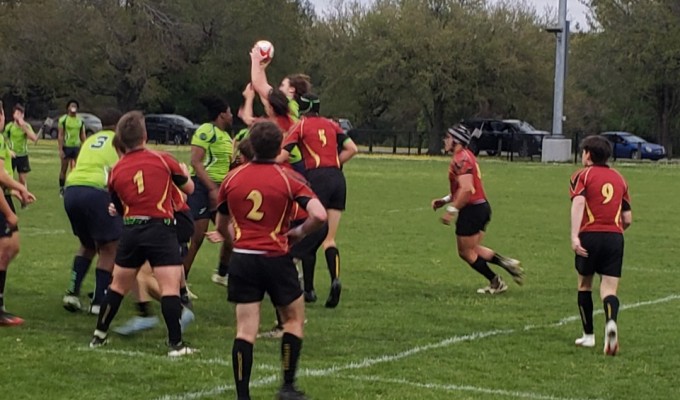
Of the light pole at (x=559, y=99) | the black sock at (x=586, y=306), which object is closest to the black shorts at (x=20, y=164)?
the black sock at (x=586, y=306)

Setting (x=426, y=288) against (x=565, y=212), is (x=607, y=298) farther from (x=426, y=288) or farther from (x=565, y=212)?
(x=565, y=212)

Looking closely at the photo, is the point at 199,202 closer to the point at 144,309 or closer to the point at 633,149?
the point at 144,309

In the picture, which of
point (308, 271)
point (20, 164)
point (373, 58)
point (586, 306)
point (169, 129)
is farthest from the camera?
point (169, 129)

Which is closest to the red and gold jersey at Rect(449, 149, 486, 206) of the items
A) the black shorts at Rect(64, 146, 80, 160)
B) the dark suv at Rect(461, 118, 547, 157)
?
the black shorts at Rect(64, 146, 80, 160)

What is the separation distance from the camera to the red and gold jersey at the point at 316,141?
33.9ft

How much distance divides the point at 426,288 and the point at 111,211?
4695mm

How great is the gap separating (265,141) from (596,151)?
3.25 metres

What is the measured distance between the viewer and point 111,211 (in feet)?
28.4

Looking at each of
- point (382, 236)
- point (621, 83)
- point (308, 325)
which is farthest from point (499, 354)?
point (621, 83)

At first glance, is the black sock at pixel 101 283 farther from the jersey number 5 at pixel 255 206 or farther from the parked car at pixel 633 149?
the parked car at pixel 633 149

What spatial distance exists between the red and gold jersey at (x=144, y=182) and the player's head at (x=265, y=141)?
5.15 feet

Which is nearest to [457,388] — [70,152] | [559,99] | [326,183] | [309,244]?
[309,244]

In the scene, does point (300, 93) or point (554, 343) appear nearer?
point (554, 343)

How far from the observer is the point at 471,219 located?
38.5ft
